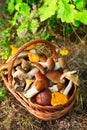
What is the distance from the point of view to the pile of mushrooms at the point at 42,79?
2.23m

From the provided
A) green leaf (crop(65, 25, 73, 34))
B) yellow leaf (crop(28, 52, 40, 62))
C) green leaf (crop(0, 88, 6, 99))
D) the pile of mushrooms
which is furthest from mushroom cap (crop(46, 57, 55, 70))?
green leaf (crop(65, 25, 73, 34))

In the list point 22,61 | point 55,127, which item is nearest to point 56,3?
point 22,61

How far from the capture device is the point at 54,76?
2.34 meters

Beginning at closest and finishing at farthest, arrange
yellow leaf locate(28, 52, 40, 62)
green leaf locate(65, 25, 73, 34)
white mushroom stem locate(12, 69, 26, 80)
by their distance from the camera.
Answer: white mushroom stem locate(12, 69, 26, 80)
yellow leaf locate(28, 52, 40, 62)
green leaf locate(65, 25, 73, 34)

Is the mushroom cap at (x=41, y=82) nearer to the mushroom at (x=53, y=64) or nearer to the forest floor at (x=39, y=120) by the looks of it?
the mushroom at (x=53, y=64)

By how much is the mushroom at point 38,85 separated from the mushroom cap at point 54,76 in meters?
0.04

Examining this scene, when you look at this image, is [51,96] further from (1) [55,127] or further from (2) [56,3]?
(2) [56,3]

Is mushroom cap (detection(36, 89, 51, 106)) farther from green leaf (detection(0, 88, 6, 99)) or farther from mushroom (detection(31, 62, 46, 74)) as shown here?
green leaf (detection(0, 88, 6, 99))

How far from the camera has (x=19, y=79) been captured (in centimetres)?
232

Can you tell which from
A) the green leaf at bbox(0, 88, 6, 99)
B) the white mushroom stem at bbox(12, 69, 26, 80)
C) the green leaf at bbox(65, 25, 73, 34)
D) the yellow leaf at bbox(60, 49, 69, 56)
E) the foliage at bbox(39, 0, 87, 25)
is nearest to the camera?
the foliage at bbox(39, 0, 87, 25)

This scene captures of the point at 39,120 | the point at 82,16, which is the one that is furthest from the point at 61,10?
the point at 39,120

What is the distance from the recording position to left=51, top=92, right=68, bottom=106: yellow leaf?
2.20 m

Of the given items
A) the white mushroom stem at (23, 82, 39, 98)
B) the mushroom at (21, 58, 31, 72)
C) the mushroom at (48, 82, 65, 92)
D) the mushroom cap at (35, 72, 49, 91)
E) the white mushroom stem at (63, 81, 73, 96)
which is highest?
the mushroom at (21, 58, 31, 72)

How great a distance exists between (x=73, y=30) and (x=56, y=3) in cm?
92
